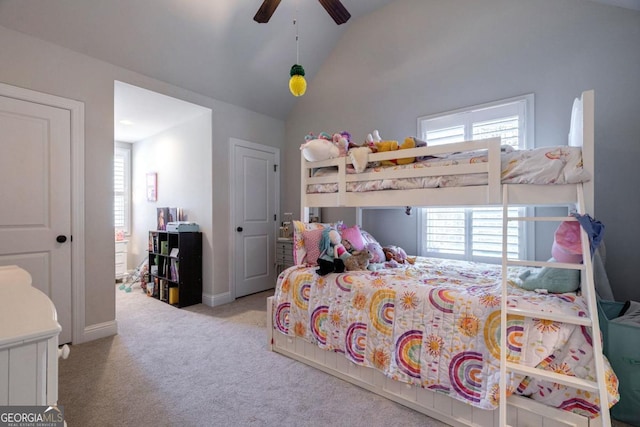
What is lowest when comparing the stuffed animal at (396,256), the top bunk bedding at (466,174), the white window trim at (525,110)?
the stuffed animal at (396,256)

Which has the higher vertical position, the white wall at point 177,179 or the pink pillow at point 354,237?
the white wall at point 177,179

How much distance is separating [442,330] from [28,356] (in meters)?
1.73

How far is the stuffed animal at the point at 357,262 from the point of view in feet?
7.81

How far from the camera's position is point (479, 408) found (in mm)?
1578

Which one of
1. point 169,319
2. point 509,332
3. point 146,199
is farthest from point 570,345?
point 146,199

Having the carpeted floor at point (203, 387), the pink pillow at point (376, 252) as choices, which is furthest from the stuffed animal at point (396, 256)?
the carpeted floor at point (203, 387)

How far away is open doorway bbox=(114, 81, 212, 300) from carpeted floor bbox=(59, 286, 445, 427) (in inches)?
62.3

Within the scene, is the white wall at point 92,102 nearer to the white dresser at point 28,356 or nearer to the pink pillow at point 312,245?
the pink pillow at point 312,245

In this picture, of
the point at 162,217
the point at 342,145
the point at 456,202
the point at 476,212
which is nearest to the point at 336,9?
the point at 342,145

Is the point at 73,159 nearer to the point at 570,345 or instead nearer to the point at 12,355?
the point at 12,355

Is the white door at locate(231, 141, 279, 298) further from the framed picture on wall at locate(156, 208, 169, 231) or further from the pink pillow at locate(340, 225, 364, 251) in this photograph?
the pink pillow at locate(340, 225, 364, 251)

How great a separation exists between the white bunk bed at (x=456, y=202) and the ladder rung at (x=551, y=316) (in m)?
0.04

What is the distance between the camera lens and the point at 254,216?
4.27 metres

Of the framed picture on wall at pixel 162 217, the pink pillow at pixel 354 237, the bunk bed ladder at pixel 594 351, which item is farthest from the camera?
the framed picture on wall at pixel 162 217
